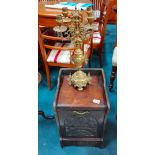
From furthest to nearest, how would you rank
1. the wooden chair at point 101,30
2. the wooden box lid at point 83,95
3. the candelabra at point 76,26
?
the wooden chair at point 101,30
the wooden box lid at point 83,95
the candelabra at point 76,26

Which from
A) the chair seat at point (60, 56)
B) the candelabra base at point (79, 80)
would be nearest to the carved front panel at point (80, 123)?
the candelabra base at point (79, 80)

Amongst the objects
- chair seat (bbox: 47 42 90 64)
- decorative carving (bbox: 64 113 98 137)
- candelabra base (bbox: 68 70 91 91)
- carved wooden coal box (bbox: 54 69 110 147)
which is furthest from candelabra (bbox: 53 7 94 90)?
chair seat (bbox: 47 42 90 64)

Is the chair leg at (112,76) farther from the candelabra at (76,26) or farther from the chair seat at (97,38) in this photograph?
the candelabra at (76,26)

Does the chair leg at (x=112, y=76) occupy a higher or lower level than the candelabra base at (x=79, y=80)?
lower

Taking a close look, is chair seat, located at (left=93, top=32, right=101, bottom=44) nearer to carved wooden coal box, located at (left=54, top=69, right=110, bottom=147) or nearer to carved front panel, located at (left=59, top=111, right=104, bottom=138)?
carved wooden coal box, located at (left=54, top=69, right=110, bottom=147)

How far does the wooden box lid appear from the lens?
1151 mm

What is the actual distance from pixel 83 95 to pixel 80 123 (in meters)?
0.19

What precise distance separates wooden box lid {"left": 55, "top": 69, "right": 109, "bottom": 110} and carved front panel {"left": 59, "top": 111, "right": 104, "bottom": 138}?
0.19 ft

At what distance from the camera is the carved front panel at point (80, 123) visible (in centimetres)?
119

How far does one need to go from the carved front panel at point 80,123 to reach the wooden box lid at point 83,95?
6 cm

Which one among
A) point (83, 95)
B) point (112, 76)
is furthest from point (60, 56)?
point (83, 95)
